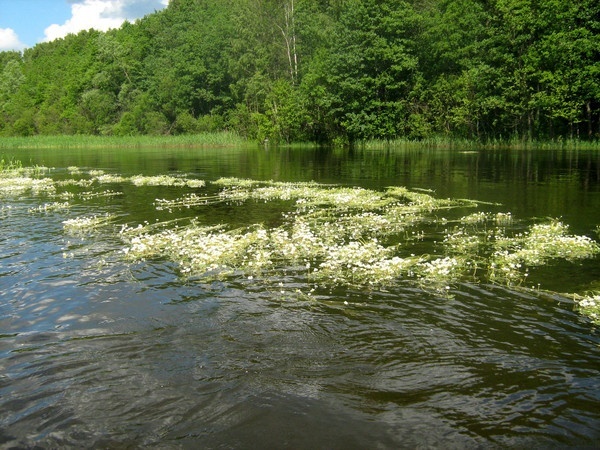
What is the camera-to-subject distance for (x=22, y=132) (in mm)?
141625

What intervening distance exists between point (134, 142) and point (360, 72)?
4762cm

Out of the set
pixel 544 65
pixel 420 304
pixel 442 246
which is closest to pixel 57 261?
pixel 420 304

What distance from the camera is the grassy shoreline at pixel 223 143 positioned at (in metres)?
56.6

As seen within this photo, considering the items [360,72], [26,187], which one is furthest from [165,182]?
[360,72]

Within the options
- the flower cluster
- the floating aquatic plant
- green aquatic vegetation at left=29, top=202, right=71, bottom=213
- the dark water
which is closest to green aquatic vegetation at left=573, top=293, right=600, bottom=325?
the flower cluster

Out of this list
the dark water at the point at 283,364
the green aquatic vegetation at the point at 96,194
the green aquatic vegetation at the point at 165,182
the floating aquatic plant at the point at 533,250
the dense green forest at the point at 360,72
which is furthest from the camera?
the dense green forest at the point at 360,72

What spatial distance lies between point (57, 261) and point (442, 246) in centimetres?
1094

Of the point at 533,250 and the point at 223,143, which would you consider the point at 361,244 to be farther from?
the point at 223,143

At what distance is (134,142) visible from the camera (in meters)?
94.5

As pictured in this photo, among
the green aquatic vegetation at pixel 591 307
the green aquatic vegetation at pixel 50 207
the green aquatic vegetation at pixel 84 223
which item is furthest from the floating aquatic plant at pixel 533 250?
the green aquatic vegetation at pixel 50 207

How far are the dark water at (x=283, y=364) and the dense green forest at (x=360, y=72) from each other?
174ft

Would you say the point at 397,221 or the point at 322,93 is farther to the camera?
the point at 322,93

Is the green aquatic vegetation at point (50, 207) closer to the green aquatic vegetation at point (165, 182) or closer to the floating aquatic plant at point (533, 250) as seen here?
the green aquatic vegetation at point (165, 182)

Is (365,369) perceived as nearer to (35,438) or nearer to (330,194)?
(35,438)
